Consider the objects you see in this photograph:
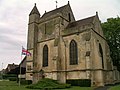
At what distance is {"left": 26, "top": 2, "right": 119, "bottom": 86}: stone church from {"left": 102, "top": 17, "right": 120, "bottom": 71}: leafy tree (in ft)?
14.0

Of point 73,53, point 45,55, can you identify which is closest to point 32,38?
point 45,55

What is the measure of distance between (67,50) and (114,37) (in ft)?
49.5

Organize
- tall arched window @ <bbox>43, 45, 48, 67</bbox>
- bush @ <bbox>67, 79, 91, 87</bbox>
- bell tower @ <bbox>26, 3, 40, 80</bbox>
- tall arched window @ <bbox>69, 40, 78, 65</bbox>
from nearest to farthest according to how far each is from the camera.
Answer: bush @ <bbox>67, 79, 91, 87</bbox>
tall arched window @ <bbox>69, 40, 78, 65</bbox>
tall arched window @ <bbox>43, 45, 48, 67</bbox>
bell tower @ <bbox>26, 3, 40, 80</bbox>

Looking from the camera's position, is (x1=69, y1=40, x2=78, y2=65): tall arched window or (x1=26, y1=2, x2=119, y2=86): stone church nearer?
(x1=26, y1=2, x2=119, y2=86): stone church

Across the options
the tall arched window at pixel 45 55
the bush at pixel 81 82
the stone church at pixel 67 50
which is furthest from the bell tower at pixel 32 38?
the bush at pixel 81 82

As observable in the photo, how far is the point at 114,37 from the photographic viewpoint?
1543 inches

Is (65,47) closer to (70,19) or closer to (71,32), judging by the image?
(71,32)

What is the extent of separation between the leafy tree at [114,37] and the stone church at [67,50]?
168 inches

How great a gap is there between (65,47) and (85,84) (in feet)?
27.3

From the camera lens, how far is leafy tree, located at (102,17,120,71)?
38.6 meters

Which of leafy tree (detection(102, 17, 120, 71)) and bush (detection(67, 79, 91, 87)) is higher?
leafy tree (detection(102, 17, 120, 71))

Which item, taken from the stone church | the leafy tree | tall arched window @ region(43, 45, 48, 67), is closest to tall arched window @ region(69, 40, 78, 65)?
the stone church

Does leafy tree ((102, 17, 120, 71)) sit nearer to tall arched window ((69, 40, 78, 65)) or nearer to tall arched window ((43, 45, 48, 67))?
tall arched window ((69, 40, 78, 65))

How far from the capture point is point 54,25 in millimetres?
33406
